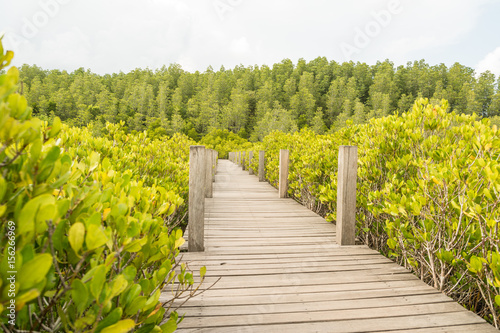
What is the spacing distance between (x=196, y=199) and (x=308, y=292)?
166 cm

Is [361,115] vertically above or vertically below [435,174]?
above

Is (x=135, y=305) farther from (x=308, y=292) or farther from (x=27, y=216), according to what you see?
(x=308, y=292)

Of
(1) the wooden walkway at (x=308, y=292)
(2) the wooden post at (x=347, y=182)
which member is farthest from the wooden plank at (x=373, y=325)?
(2) the wooden post at (x=347, y=182)

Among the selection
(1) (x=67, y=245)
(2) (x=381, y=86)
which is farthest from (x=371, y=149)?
(2) (x=381, y=86)

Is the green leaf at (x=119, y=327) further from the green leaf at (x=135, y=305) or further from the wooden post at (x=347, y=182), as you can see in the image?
the wooden post at (x=347, y=182)

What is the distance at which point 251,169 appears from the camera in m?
13.6

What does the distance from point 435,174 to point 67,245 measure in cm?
252

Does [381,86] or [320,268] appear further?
[381,86]

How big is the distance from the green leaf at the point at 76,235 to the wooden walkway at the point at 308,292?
1.50 meters

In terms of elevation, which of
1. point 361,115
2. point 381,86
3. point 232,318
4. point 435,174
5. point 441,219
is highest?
point 381,86

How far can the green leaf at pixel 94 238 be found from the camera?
764 millimetres

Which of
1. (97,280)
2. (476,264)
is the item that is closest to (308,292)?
(476,264)

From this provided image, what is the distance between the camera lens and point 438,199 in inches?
97.6

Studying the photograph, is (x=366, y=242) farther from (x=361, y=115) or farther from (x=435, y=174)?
(x=361, y=115)
